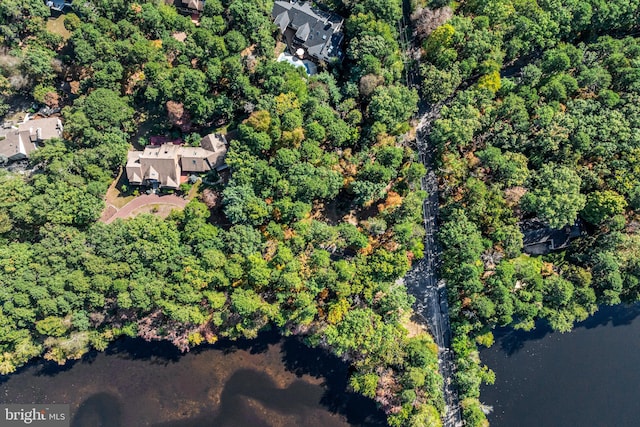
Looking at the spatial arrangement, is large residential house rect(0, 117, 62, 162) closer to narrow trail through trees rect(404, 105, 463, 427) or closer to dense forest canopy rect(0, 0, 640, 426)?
dense forest canopy rect(0, 0, 640, 426)

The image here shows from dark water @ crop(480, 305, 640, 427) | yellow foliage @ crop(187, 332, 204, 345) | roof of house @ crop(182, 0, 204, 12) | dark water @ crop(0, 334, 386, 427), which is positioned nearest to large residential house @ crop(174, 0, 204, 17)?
roof of house @ crop(182, 0, 204, 12)

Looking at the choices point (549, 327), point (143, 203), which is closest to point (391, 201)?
point (549, 327)

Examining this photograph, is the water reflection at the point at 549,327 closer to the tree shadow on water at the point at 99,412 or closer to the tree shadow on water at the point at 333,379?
the tree shadow on water at the point at 333,379

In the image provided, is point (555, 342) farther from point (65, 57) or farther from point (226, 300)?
point (65, 57)

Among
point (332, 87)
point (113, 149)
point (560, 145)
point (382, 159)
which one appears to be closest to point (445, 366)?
point (382, 159)

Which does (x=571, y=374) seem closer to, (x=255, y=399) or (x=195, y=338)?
(x=255, y=399)
